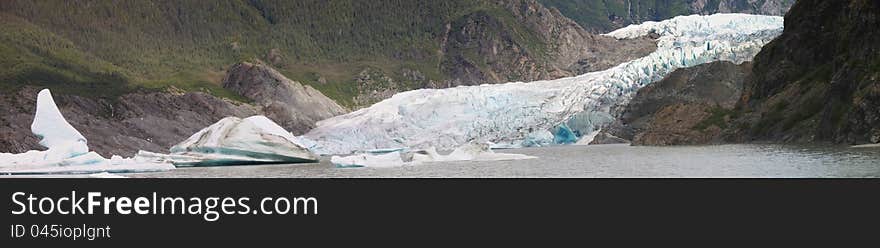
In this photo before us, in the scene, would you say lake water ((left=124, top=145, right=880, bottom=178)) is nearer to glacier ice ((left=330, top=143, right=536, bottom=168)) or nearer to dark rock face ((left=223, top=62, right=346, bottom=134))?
glacier ice ((left=330, top=143, right=536, bottom=168))

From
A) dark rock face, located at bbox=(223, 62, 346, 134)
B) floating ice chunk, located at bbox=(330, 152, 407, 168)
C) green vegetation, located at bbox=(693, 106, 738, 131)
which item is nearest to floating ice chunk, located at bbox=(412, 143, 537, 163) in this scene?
floating ice chunk, located at bbox=(330, 152, 407, 168)

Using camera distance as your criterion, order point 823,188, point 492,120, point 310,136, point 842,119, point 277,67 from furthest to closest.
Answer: point 277,67
point 310,136
point 492,120
point 842,119
point 823,188

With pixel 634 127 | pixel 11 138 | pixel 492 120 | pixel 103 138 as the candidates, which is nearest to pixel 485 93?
pixel 492 120

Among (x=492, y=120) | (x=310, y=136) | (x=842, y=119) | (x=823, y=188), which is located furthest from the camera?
(x=310, y=136)

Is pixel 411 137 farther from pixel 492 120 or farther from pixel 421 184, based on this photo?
pixel 421 184

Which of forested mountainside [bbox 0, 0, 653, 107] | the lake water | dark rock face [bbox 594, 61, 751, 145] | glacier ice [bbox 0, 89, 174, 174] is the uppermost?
forested mountainside [bbox 0, 0, 653, 107]

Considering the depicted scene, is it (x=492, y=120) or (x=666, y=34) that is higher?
(x=666, y=34)
